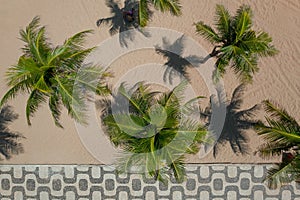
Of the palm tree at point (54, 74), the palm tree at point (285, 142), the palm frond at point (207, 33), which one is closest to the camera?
the palm tree at point (285, 142)

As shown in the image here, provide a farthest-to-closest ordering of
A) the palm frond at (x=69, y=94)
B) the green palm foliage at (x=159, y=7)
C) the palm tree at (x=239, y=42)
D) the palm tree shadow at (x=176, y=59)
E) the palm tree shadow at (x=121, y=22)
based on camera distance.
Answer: the palm tree shadow at (x=121, y=22) → the palm tree shadow at (x=176, y=59) → the green palm foliage at (x=159, y=7) → the palm tree at (x=239, y=42) → the palm frond at (x=69, y=94)

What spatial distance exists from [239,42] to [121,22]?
9.80 ft

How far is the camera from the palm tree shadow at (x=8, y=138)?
10.8 metres

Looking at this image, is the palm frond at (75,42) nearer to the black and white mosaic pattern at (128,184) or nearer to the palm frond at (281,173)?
the black and white mosaic pattern at (128,184)

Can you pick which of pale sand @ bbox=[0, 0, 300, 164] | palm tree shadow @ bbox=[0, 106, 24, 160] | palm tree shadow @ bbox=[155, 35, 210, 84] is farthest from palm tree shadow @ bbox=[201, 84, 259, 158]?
palm tree shadow @ bbox=[0, 106, 24, 160]

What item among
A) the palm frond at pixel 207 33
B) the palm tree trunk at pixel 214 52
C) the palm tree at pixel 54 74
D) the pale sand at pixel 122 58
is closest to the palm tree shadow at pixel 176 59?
the pale sand at pixel 122 58

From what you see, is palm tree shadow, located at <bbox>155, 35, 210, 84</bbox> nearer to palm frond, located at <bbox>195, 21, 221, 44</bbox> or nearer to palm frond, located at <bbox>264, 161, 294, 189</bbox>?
palm frond, located at <bbox>195, 21, 221, 44</bbox>

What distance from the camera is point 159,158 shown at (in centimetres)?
866

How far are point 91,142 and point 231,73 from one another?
11.7 feet

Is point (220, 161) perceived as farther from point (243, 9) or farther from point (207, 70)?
point (243, 9)

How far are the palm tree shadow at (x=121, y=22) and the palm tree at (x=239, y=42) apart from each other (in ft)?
5.46

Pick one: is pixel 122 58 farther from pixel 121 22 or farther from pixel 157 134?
pixel 157 134

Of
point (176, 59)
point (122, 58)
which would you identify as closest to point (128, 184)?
point (122, 58)

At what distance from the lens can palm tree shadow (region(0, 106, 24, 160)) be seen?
10.8 m
